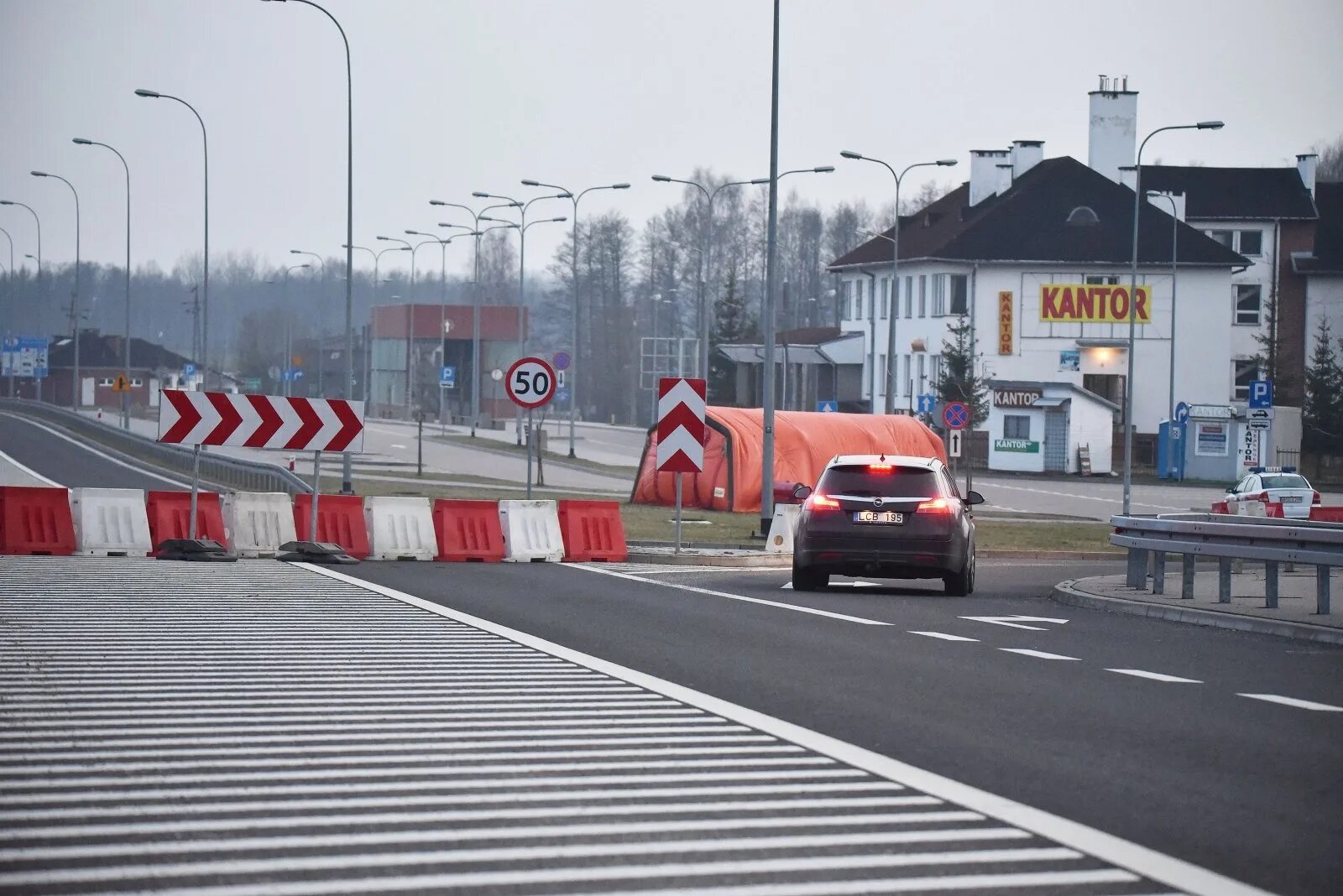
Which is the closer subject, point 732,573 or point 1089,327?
point 732,573

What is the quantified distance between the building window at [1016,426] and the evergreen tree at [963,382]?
109 centimetres

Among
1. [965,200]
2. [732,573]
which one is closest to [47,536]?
[732,573]

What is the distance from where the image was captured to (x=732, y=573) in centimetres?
2520

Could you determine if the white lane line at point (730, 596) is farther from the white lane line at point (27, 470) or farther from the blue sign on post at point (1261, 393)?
the white lane line at point (27, 470)

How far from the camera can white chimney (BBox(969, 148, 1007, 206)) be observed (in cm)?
9331

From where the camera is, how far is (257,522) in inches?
919

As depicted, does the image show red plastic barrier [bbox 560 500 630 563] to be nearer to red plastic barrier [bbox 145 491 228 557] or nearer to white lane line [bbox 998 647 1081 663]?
red plastic barrier [bbox 145 491 228 557]

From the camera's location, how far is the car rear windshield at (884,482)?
20.6 meters

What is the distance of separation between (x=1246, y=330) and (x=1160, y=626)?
260ft

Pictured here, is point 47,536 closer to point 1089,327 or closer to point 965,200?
point 1089,327

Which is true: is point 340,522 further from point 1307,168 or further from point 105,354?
point 105,354

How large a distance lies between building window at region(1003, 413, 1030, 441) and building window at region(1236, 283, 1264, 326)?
22.0m

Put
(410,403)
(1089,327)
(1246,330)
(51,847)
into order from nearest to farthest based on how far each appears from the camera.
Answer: (51,847) → (1089,327) → (1246,330) → (410,403)

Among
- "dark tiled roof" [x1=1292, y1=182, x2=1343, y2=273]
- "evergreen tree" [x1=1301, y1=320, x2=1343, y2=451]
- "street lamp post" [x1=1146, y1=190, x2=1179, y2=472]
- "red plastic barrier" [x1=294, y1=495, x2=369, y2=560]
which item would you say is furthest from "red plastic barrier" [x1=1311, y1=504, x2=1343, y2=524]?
"dark tiled roof" [x1=1292, y1=182, x2=1343, y2=273]
